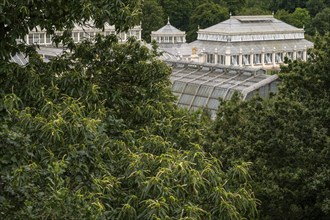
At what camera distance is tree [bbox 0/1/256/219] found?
10531 mm

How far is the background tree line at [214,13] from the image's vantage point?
107 meters

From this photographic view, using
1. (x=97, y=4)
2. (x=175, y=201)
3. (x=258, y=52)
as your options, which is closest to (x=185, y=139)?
(x=97, y=4)

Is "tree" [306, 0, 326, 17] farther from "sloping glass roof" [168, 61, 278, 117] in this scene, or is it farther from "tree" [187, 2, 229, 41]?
"sloping glass roof" [168, 61, 278, 117]

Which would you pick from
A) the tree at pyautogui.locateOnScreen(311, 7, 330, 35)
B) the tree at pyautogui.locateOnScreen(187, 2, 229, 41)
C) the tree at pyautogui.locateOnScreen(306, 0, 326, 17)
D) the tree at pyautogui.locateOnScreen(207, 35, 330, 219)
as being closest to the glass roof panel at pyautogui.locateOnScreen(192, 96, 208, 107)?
the tree at pyautogui.locateOnScreen(207, 35, 330, 219)

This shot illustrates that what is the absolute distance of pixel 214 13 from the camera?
11225 cm

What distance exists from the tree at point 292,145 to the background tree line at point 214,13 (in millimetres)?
76554

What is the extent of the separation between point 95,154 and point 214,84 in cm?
3557

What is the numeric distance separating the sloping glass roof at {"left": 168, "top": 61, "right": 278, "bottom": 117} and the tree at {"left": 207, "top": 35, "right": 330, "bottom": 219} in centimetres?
1926

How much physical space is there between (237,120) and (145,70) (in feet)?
30.5

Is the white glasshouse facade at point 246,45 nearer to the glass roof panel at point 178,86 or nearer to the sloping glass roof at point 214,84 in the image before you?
the sloping glass roof at point 214,84

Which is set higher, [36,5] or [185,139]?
[36,5]

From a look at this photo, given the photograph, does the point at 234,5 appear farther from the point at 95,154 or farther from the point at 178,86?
the point at 95,154

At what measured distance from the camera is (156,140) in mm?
13680

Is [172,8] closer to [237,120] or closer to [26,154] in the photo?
[237,120]
